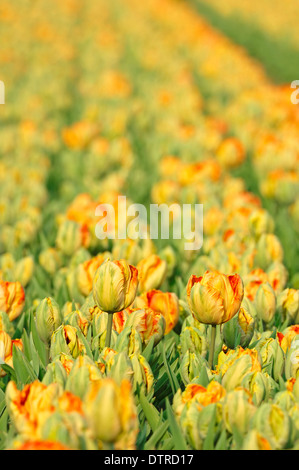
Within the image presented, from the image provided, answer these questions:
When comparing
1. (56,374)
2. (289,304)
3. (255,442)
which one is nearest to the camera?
(255,442)

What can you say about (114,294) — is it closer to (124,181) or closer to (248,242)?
(248,242)

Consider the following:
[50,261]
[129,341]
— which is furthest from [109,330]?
[50,261]

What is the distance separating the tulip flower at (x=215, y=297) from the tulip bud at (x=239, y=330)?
19 cm

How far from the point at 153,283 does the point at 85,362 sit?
765 millimetres

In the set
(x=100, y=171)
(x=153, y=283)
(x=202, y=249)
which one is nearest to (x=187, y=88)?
(x=100, y=171)

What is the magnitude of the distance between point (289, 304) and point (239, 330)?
29 cm

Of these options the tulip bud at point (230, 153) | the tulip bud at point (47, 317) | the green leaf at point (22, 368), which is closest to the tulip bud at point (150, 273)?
the tulip bud at point (47, 317)

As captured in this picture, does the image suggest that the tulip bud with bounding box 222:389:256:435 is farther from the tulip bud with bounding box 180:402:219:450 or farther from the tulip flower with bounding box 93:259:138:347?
the tulip flower with bounding box 93:259:138:347

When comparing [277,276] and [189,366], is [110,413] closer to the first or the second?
[189,366]

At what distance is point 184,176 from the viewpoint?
146 inches

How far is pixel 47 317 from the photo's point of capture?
1707 mm

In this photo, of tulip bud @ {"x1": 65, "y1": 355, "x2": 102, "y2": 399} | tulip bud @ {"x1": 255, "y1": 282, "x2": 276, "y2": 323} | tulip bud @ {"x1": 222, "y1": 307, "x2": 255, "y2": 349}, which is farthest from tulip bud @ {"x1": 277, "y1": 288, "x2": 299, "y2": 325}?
tulip bud @ {"x1": 65, "y1": 355, "x2": 102, "y2": 399}

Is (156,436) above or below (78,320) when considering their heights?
below

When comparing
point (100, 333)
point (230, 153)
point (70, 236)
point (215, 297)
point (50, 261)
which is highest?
point (230, 153)
